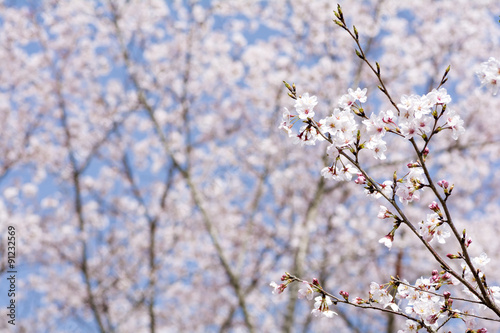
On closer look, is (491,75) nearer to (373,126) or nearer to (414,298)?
(373,126)

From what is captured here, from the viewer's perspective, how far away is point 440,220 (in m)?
2.19

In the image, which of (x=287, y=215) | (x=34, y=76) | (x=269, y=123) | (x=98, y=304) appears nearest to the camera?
(x=98, y=304)

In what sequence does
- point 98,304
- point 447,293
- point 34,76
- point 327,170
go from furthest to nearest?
1. point 34,76
2. point 98,304
3. point 327,170
4. point 447,293

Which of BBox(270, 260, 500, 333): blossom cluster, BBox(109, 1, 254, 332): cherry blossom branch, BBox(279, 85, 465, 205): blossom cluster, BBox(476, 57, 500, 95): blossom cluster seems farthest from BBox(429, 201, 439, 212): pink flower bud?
BBox(109, 1, 254, 332): cherry blossom branch

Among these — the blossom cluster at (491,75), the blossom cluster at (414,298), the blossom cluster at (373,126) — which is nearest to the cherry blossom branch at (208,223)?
the blossom cluster at (414,298)

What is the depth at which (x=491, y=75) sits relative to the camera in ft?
6.91

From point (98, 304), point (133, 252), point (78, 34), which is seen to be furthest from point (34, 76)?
point (98, 304)

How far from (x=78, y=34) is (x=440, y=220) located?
11974 millimetres

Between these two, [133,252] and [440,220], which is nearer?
[440,220]

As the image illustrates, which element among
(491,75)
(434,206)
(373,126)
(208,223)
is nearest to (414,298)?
(434,206)

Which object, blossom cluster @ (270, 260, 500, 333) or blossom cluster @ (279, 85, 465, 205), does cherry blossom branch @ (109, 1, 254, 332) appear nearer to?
blossom cluster @ (270, 260, 500, 333)

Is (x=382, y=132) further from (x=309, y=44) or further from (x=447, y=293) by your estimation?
(x=309, y=44)

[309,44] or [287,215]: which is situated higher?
[309,44]

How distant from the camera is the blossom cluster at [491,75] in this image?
2102mm
